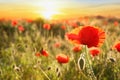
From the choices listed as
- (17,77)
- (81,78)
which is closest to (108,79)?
(81,78)

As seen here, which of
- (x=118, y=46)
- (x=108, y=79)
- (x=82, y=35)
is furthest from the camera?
(x=108, y=79)

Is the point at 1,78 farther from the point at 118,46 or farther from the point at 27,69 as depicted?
the point at 118,46

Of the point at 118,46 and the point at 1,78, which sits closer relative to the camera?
the point at 118,46

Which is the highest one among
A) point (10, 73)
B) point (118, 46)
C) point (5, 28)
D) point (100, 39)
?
point (100, 39)

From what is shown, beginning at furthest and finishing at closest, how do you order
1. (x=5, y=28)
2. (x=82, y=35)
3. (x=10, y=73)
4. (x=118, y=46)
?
(x=5, y=28) < (x=10, y=73) < (x=118, y=46) < (x=82, y=35)

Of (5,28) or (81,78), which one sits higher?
(81,78)

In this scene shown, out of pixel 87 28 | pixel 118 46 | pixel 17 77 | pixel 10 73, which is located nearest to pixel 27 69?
pixel 10 73
